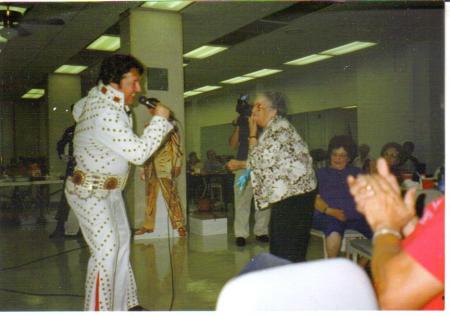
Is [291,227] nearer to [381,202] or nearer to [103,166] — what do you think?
[103,166]

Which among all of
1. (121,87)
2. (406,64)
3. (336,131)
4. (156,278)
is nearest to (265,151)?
(121,87)

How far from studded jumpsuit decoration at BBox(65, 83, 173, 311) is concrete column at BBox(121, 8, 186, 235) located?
8.27 feet

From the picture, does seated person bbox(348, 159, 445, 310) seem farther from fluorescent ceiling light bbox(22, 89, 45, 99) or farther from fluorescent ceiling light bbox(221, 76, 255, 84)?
fluorescent ceiling light bbox(22, 89, 45, 99)

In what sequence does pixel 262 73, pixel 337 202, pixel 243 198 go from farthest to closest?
1. pixel 262 73
2. pixel 243 198
3. pixel 337 202

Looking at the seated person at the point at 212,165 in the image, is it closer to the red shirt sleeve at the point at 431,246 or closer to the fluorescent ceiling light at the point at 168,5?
the fluorescent ceiling light at the point at 168,5

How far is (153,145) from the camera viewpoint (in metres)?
1.74

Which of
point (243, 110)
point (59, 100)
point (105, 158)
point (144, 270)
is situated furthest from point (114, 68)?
point (59, 100)

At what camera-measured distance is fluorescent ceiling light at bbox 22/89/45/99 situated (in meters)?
7.98

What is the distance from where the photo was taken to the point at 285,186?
194 cm

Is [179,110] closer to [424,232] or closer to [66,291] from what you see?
[66,291]

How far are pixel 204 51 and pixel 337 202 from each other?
387cm

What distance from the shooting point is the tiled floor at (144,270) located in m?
2.36

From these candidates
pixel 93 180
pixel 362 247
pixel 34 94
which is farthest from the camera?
pixel 34 94

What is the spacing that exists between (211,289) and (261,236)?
4.73 ft
